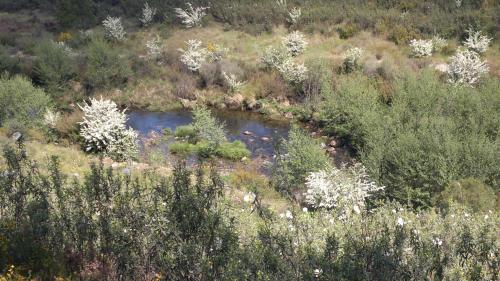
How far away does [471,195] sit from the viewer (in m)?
11.5

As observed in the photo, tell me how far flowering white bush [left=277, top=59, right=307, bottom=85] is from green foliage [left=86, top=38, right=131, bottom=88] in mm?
9513

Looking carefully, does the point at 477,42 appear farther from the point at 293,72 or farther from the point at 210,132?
the point at 210,132

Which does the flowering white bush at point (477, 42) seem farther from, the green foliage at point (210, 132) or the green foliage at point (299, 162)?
the green foliage at point (299, 162)

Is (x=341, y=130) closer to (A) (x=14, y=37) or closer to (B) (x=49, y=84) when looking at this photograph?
(B) (x=49, y=84)

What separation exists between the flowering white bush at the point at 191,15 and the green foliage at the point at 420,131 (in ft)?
56.0

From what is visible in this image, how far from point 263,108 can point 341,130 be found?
6748 mm

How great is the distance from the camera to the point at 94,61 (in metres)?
29.7

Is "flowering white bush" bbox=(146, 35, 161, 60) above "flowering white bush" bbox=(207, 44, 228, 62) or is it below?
below

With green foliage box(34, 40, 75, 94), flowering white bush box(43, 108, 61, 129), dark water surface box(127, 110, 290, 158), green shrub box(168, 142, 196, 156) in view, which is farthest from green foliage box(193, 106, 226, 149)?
green foliage box(34, 40, 75, 94)

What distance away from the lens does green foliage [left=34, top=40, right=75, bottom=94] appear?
1097 inches

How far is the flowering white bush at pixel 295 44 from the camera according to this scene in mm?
31594

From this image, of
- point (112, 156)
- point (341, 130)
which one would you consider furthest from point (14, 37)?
point (341, 130)

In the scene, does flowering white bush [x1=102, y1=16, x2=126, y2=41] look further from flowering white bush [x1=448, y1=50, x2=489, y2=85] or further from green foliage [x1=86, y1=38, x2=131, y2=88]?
flowering white bush [x1=448, y1=50, x2=489, y2=85]

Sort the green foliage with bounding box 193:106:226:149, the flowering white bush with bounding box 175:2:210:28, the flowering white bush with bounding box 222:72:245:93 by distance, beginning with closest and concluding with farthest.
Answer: the green foliage with bounding box 193:106:226:149
the flowering white bush with bounding box 222:72:245:93
the flowering white bush with bounding box 175:2:210:28
